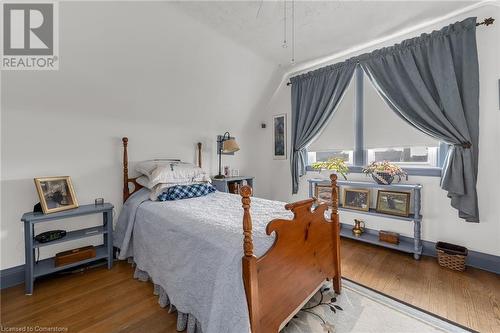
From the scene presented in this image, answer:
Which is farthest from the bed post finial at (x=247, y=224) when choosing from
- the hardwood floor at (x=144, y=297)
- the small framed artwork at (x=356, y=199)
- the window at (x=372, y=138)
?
the window at (x=372, y=138)

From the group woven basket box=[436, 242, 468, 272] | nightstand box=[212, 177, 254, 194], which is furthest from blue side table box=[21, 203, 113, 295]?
woven basket box=[436, 242, 468, 272]

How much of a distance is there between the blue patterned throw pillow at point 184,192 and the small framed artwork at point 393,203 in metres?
2.29

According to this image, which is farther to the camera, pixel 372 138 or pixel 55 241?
pixel 372 138

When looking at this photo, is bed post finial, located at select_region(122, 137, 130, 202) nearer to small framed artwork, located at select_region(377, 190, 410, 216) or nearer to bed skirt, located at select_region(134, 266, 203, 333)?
bed skirt, located at select_region(134, 266, 203, 333)

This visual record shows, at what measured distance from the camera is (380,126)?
3012 millimetres

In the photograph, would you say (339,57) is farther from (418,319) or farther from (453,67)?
(418,319)

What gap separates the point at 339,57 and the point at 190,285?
3615mm

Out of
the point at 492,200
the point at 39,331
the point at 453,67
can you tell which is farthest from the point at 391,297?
the point at 39,331

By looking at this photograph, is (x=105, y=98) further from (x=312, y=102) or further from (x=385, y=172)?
(x=385, y=172)

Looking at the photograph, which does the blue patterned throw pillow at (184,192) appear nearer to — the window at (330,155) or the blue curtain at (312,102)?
the blue curtain at (312,102)

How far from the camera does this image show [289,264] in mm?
1415

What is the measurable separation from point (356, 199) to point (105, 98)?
345 centimetres

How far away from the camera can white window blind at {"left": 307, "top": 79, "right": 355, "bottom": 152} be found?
3.29 m

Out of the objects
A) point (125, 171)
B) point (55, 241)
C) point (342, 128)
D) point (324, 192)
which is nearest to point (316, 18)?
point (342, 128)
